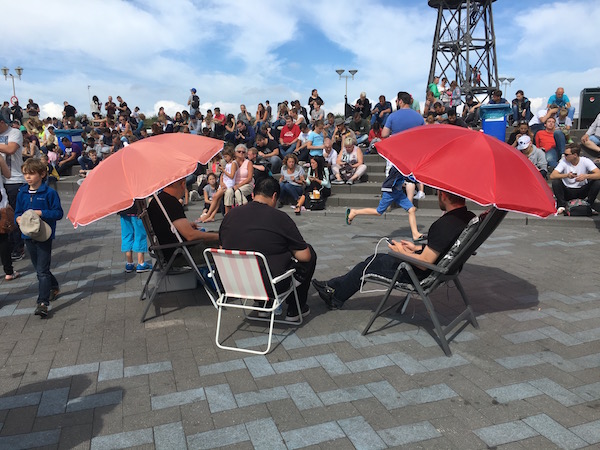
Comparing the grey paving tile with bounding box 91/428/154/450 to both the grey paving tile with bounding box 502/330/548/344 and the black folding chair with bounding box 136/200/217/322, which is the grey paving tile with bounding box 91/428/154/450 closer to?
the black folding chair with bounding box 136/200/217/322

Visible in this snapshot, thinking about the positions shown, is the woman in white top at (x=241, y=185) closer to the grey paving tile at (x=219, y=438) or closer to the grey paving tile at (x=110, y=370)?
the grey paving tile at (x=110, y=370)

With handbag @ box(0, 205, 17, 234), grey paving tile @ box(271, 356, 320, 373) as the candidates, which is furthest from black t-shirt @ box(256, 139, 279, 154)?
grey paving tile @ box(271, 356, 320, 373)

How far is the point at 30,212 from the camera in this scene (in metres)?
4.72

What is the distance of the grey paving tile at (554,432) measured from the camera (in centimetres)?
270

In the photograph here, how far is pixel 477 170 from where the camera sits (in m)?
3.42

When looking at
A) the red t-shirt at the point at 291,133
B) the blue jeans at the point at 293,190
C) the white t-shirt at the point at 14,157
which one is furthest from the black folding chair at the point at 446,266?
the red t-shirt at the point at 291,133

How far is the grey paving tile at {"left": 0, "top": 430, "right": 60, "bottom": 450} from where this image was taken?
2768mm

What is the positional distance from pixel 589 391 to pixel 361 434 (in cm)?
175

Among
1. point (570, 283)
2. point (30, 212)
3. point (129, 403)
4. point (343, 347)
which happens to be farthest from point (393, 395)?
point (30, 212)

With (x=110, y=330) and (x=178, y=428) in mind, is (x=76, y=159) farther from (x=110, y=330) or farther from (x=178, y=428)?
(x=178, y=428)

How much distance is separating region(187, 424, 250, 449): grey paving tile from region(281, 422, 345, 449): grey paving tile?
265mm

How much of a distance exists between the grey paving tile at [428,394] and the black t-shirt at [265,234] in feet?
4.81

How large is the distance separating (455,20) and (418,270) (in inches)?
1290

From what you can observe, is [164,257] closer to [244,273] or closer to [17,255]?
[244,273]
